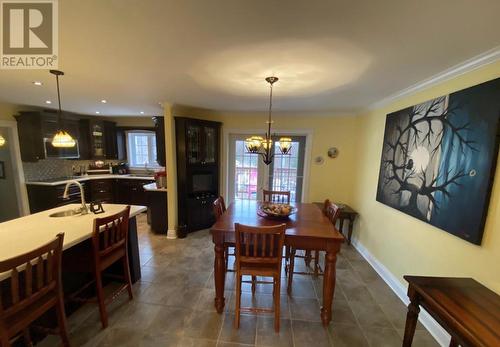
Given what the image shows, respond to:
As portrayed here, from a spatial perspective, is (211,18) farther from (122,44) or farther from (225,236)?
(225,236)

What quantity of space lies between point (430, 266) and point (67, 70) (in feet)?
13.3

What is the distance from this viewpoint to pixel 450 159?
174 centimetres

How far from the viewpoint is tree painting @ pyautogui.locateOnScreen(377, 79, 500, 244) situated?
1.48 meters

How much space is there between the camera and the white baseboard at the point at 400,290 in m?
1.73

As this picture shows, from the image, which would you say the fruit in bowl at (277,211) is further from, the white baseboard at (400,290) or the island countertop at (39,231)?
the island countertop at (39,231)

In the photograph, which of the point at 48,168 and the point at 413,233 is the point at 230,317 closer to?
the point at 413,233

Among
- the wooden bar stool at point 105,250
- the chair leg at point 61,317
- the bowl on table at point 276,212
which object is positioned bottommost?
the chair leg at point 61,317

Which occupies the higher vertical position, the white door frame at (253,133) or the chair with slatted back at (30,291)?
the white door frame at (253,133)

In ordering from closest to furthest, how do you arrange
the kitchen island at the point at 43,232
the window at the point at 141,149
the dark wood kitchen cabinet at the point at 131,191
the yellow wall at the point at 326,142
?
the kitchen island at the point at 43,232 < the yellow wall at the point at 326,142 < the dark wood kitchen cabinet at the point at 131,191 < the window at the point at 141,149

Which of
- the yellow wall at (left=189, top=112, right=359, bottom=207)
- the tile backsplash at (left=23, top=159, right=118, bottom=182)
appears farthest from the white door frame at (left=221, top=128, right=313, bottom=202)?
the tile backsplash at (left=23, top=159, right=118, bottom=182)

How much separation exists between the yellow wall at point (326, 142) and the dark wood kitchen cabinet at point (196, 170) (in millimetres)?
693

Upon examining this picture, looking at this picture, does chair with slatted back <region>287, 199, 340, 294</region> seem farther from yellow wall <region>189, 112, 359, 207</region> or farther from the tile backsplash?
the tile backsplash

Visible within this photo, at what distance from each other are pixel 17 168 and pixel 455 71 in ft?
22.1

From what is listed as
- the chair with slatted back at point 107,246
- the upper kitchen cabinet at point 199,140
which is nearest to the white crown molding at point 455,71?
the upper kitchen cabinet at point 199,140
